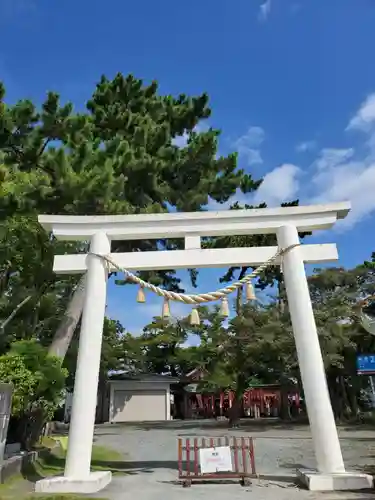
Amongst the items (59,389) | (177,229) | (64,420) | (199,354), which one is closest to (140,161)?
(177,229)

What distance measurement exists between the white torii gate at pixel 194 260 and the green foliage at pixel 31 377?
2.61m

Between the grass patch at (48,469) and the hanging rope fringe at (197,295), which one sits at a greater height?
the hanging rope fringe at (197,295)

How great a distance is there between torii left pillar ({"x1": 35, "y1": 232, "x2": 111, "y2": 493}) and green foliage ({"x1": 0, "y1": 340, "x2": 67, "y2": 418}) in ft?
8.46

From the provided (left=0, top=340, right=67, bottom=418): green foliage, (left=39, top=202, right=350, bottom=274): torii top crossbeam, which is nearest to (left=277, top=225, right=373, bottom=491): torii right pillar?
(left=39, top=202, right=350, bottom=274): torii top crossbeam

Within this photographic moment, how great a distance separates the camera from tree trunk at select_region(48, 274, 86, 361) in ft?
38.9

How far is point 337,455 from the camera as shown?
23.8ft

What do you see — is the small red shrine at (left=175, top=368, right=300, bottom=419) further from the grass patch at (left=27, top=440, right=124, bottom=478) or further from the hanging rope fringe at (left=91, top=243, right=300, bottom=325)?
the hanging rope fringe at (left=91, top=243, right=300, bottom=325)

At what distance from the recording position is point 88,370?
Result: 7836 mm

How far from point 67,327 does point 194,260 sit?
5.38 meters

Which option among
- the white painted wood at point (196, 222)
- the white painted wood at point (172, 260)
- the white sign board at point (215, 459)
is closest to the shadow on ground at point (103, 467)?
the white sign board at point (215, 459)

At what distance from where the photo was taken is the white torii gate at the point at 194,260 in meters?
7.60

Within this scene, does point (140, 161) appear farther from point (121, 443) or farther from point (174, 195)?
point (121, 443)

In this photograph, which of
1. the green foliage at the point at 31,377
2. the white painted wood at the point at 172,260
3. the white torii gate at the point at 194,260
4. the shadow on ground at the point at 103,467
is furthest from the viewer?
the green foliage at the point at 31,377

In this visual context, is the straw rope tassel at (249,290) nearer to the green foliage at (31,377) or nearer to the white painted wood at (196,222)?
the white painted wood at (196,222)
